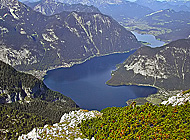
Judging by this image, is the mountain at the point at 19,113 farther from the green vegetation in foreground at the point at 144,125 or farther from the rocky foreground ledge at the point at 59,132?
the green vegetation in foreground at the point at 144,125

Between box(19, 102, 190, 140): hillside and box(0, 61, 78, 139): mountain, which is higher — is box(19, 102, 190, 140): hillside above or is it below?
above

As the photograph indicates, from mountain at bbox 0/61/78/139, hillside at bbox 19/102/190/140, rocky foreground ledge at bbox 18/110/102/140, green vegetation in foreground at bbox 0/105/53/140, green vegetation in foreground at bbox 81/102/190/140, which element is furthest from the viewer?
mountain at bbox 0/61/78/139

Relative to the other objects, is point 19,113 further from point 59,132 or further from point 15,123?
point 59,132

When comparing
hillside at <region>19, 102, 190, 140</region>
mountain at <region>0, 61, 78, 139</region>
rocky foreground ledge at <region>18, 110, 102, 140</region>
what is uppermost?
hillside at <region>19, 102, 190, 140</region>

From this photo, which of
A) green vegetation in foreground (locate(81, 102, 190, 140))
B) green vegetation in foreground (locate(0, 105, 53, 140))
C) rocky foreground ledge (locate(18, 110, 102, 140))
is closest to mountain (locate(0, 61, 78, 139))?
green vegetation in foreground (locate(0, 105, 53, 140))

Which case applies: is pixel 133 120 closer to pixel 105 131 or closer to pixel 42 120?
pixel 105 131

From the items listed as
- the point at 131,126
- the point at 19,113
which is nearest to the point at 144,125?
the point at 131,126

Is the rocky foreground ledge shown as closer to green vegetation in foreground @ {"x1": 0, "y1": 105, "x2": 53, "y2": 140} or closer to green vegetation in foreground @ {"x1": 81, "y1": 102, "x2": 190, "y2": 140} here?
green vegetation in foreground @ {"x1": 81, "y1": 102, "x2": 190, "y2": 140}
